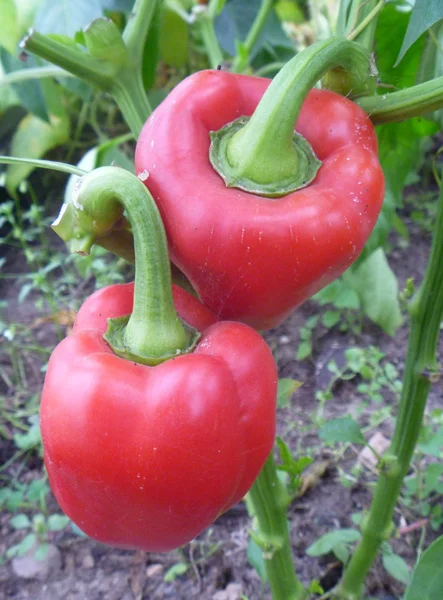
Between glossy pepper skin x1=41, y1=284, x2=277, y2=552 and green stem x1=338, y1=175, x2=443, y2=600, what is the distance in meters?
0.26

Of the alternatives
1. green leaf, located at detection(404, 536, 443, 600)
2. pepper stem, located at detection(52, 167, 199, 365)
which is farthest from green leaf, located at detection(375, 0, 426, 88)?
green leaf, located at detection(404, 536, 443, 600)

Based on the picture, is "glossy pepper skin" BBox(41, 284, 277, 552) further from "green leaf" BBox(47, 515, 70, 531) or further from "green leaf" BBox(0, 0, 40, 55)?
"green leaf" BBox(47, 515, 70, 531)

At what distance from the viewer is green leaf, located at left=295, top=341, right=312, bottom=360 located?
1.41 metres

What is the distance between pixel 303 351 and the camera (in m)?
1.42

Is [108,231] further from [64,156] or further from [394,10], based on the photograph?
[64,156]

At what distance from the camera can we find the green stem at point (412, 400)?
64cm

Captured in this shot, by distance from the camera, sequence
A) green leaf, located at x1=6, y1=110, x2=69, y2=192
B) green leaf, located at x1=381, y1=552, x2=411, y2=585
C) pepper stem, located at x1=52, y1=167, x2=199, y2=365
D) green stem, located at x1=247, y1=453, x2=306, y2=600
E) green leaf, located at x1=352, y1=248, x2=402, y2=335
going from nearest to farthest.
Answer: pepper stem, located at x1=52, y1=167, x2=199, y2=365, green stem, located at x1=247, y1=453, x2=306, y2=600, green leaf, located at x1=381, y1=552, x2=411, y2=585, green leaf, located at x1=352, y1=248, x2=402, y2=335, green leaf, located at x1=6, y1=110, x2=69, y2=192

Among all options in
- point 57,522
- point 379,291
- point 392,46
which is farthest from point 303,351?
point 392,46

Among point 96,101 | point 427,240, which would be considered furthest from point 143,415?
point 96,101

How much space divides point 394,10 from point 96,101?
1.53 metres

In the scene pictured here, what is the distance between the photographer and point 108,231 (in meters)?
0.44

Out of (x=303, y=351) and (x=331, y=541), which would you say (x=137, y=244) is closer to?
(x=331, y=541)

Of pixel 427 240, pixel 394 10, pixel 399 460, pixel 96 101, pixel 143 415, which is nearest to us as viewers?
pixel 143 415

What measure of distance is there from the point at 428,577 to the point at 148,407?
0.38 metres
